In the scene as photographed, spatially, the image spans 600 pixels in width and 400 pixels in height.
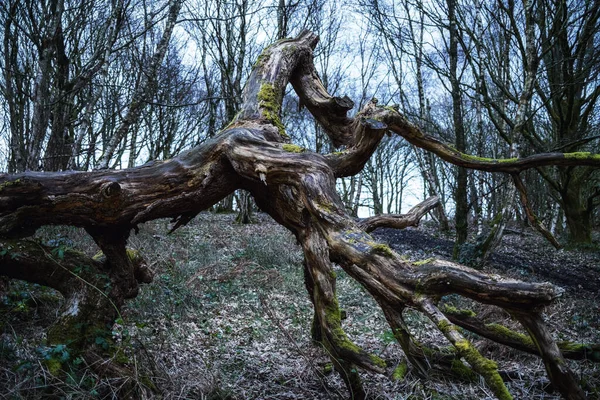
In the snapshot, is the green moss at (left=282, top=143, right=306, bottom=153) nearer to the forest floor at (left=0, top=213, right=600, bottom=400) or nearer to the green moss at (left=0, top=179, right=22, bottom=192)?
the forest floor at (left=0, top=213, right=600, bottom=400)

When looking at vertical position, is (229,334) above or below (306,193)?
below

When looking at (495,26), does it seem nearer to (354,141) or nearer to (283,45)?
(283,45)

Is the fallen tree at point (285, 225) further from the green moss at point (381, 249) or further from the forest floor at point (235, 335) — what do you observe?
the forest floor at point (235, 335)

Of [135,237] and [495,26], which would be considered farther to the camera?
[495,26]

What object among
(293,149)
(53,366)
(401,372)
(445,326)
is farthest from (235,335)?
(445,326)

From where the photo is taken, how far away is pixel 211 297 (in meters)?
5.88

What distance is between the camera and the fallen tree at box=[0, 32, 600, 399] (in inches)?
102

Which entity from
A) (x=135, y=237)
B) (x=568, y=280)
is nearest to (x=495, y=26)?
(x=568, y=280)

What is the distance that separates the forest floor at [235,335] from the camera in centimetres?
302

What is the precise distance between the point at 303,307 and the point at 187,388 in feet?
10.1

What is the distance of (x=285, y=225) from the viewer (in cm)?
379

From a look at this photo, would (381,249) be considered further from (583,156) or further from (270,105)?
(583,156)

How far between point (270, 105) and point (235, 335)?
2737 millimetres

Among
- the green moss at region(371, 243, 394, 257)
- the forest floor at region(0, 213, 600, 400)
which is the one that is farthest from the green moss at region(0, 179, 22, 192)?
the green moss at region(371, 243, 394, 257)
